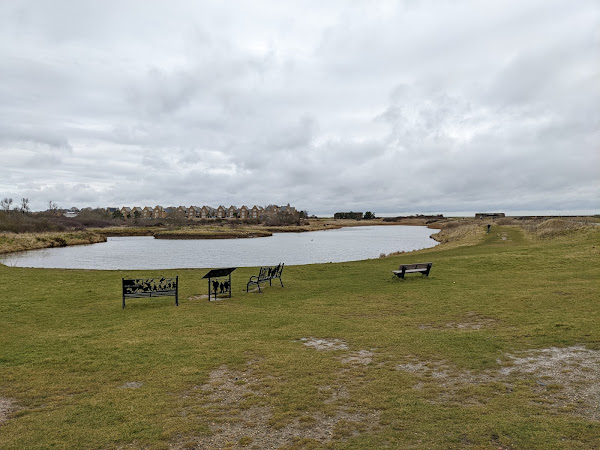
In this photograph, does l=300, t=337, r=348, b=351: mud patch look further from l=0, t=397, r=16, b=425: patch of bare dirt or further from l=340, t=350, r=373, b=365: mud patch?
l=0, t=397, r=16, b=425: patch of bare dirt

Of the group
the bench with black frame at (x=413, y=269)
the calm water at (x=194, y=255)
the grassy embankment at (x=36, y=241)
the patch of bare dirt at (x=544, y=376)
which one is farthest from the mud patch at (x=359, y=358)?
the grassy embankment at (x=36, y=241)

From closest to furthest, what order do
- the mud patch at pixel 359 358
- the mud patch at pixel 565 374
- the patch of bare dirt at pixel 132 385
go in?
the mud patch at pixel 565 374, the patch of bare dirt at pixel 132 385, the mud patch at pixel 359 358

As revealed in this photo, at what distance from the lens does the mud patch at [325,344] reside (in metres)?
8.86

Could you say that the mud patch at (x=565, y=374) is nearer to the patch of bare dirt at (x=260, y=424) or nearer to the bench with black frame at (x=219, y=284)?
the patch of bare dirt at (x=260, y=424)

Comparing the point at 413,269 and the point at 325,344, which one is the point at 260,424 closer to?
the point at 325,344

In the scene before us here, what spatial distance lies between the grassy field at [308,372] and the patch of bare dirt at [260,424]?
26mm

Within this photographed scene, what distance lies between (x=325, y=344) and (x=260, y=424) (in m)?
4.00

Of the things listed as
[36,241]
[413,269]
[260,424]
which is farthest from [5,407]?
[36,241]

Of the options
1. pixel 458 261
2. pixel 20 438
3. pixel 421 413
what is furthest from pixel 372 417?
pixel 458 261

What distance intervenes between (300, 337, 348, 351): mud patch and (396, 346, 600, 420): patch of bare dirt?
173 centimetres

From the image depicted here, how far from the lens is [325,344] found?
920 centimetres

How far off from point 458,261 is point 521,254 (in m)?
4.63

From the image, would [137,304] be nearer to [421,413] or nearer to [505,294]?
[421,413]

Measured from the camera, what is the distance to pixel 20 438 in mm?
5121
